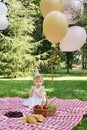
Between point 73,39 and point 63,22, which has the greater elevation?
point 63,22

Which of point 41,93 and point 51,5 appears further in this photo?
point 41,93

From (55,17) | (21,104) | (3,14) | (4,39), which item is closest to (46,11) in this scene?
(55,17)

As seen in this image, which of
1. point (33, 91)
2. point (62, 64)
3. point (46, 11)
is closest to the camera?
point (46, 11)

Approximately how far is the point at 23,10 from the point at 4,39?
179 centimetres

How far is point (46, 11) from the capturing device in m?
5.71

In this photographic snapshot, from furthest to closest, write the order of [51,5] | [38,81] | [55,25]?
[38,81], [51,5], [55,25]

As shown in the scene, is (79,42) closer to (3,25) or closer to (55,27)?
(55,27)

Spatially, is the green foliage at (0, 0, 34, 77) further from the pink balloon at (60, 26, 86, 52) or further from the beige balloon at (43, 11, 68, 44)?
the beige balloon at (43, 11, 68, 44)

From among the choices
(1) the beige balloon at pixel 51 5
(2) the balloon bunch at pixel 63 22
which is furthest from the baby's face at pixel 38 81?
(1) the beige balloon at pixel 51 5

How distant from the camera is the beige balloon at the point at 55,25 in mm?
5363

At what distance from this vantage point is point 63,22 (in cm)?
541

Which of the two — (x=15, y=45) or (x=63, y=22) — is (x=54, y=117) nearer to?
(x=63, y=22)

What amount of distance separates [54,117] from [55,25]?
1.49m

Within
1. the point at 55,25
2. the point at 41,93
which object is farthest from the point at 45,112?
the point at 55,25
